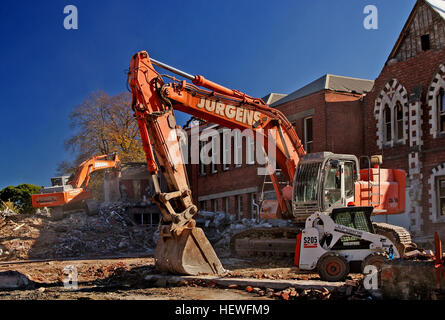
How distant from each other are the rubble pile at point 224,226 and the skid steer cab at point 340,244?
9.77 metres

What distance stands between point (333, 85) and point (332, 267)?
47.0 ft

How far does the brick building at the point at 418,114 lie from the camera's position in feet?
64.2

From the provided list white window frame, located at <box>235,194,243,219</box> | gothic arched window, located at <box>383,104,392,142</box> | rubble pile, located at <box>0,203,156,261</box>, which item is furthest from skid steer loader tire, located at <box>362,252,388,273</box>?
white window frame, located at <box>235,194,243,219</box>

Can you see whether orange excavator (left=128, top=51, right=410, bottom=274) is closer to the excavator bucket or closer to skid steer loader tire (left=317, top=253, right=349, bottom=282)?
the excavator bucket

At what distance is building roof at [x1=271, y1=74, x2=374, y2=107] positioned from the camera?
80.0ft

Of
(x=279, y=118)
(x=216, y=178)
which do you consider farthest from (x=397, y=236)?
(x=216, y=178)

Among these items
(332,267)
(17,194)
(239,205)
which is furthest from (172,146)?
(17,194)

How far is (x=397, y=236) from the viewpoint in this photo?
1373 cm

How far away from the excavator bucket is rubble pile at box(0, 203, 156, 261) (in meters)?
12.3

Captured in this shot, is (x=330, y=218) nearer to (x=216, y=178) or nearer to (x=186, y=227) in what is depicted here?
(x=186, y=227)

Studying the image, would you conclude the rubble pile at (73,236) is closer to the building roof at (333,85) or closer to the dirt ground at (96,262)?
the dirt ground at (96,262)

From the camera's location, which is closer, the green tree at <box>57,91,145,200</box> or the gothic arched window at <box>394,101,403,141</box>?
the gothic arched window at <box>394,101,403,141</box>

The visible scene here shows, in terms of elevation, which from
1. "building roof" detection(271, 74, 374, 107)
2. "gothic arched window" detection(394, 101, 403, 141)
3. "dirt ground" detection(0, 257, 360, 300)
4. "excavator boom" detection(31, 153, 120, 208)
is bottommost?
"dirt ground" detection(0, 257, 360, 300)
